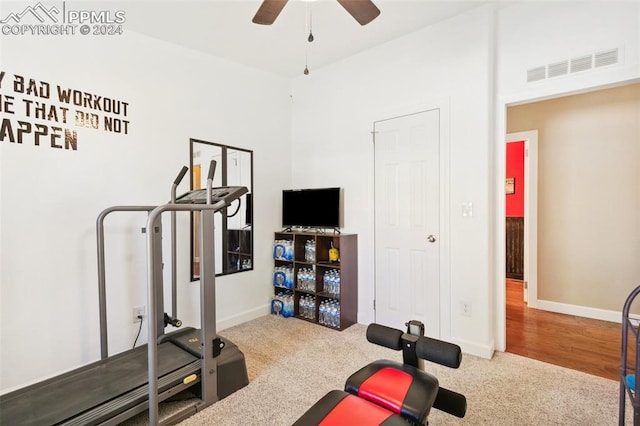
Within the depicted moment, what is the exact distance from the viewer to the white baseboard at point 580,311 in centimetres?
365

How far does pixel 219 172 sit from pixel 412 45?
2.50 metres

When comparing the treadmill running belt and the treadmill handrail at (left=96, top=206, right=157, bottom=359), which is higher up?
the treadmill handrail at (left=96, top=206, right=157, bottom=359)

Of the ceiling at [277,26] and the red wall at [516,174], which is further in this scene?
the red wall at [516,174]

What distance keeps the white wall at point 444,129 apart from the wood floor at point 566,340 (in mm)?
589

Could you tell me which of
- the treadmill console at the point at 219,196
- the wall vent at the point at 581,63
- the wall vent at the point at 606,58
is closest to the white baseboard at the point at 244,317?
the treadmill console at the point at 219,196

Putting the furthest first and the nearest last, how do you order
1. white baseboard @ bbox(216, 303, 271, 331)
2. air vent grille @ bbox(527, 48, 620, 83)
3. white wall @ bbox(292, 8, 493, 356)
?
1. white baseboard @ bbox(216, 303, 271, 331)
2. white wall @ bbox(292, 8, 493, 356)
3. air vent grille @ bbox(527, 48, 620, 83)

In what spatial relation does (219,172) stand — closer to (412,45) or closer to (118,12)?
(118,12)

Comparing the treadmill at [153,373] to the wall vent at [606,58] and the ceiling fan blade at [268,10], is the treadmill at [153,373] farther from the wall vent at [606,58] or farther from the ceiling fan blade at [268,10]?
the wall vent at [606,58]

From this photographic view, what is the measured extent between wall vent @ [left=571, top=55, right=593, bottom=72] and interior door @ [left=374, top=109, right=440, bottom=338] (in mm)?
1080

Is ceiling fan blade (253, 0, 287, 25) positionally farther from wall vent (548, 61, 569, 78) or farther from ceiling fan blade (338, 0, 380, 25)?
wall vent (548, 61, 569, 78)

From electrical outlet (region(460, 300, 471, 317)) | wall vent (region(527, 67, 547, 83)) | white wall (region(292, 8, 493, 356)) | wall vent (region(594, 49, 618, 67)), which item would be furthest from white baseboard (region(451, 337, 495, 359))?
wall vent (region(594, 49, 618, 67))

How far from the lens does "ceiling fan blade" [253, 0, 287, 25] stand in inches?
78.7

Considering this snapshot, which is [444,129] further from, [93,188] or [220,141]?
[93,188]

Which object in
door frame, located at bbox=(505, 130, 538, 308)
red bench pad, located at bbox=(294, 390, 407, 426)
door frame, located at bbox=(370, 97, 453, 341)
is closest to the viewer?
red bench pad, located at bbox=(294, 390, 407, 426)
